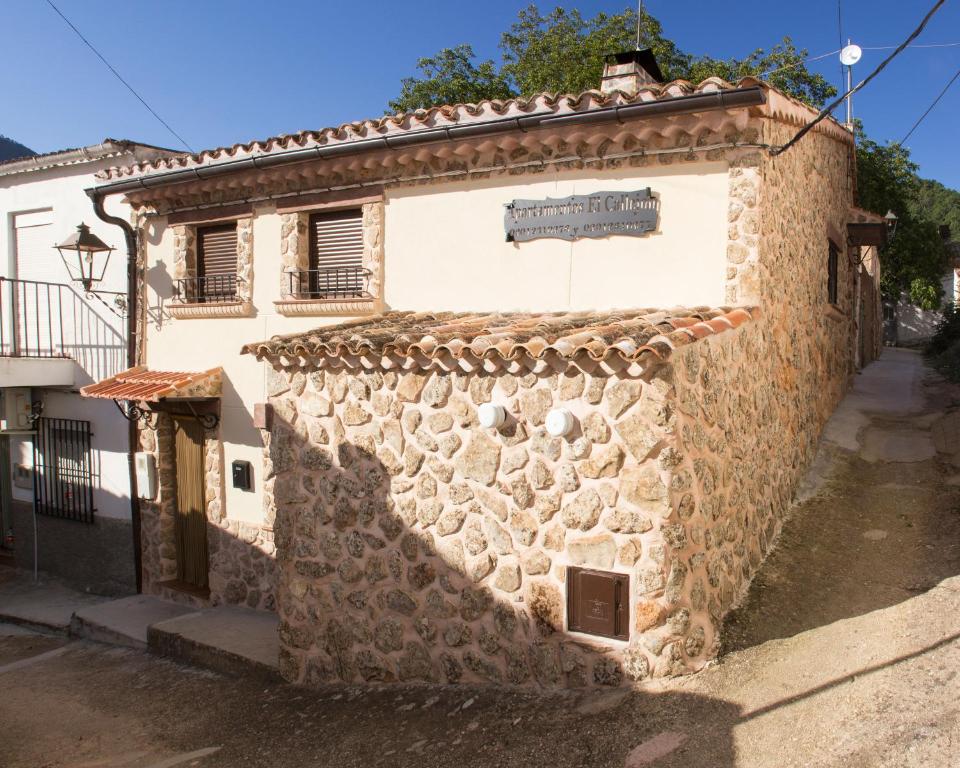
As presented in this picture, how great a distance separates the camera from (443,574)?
18.4 feet

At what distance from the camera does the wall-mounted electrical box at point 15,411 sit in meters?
11.2

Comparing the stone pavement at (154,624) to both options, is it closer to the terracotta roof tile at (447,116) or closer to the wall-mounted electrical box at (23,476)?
the wall-mounted electrical box at (23,476)

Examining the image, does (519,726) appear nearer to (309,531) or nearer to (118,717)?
(309,531)

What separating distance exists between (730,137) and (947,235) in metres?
28.1

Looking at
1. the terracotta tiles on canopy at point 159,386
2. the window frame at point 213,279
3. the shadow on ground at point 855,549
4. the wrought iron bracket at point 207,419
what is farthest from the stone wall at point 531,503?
the window frame at point 213,279

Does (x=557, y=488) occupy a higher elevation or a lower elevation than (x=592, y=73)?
lower

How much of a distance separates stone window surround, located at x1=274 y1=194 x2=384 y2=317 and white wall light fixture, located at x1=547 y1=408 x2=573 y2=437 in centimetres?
396

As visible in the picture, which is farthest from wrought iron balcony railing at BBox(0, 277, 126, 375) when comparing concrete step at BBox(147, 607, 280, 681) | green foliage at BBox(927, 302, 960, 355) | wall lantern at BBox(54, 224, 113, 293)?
green foliage at BBox(927, 302, 960, 355)

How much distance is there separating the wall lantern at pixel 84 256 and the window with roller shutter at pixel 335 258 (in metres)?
3.35

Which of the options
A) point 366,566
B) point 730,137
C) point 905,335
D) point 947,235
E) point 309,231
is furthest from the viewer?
point 905,335

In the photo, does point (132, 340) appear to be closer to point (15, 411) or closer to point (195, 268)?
point (195, 268)

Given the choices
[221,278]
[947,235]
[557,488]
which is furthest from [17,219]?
[947,235]

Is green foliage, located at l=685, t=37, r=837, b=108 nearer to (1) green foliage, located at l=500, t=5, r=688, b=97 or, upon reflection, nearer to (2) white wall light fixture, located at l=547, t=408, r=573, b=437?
(1) green foliage, located at l=500, t=5, r=688, b=97

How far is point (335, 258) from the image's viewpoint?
29.3 feet
